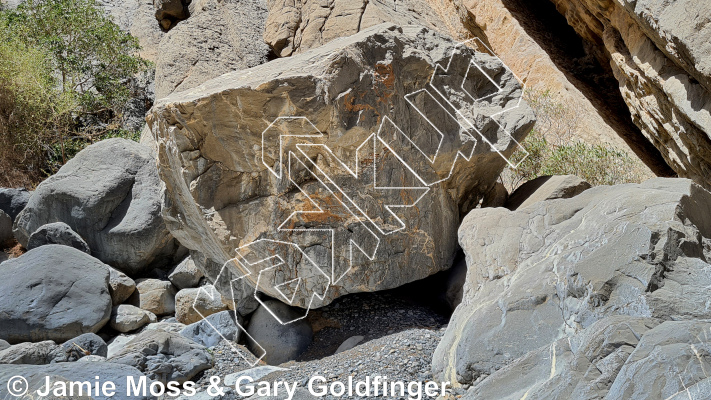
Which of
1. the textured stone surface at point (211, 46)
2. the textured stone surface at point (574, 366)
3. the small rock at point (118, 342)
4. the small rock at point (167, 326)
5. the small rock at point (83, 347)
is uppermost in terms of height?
the textured stone surface at point (211, 46)

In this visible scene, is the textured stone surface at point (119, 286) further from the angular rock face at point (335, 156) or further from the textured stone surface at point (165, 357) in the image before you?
the angular rock face at point (335, 156)

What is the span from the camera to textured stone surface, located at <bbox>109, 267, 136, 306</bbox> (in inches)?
289

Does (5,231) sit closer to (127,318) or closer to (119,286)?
(119,286)

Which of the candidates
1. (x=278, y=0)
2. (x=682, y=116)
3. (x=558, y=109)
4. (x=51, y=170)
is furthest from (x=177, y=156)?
(x=51, y=170)

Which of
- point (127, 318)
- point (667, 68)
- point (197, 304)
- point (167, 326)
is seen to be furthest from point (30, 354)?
point (667, 68)

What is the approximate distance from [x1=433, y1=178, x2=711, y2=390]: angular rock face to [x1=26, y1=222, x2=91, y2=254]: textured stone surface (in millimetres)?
5257

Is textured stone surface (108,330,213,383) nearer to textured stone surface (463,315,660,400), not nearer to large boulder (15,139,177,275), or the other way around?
textured stone surface (463,315,660,400)

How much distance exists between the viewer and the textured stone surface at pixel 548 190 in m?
5.54

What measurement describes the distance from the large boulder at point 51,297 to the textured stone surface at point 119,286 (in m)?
0.28

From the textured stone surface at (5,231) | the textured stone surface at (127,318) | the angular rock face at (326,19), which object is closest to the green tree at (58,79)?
the textured stone surface at (5,231)

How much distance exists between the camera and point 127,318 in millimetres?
6984

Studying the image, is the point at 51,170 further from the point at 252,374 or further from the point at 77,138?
the point at 252,374

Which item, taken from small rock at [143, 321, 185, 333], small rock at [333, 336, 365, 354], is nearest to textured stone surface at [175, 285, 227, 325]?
small rock at [143, 321, 185, 333]

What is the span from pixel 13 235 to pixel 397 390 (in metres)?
7.29
